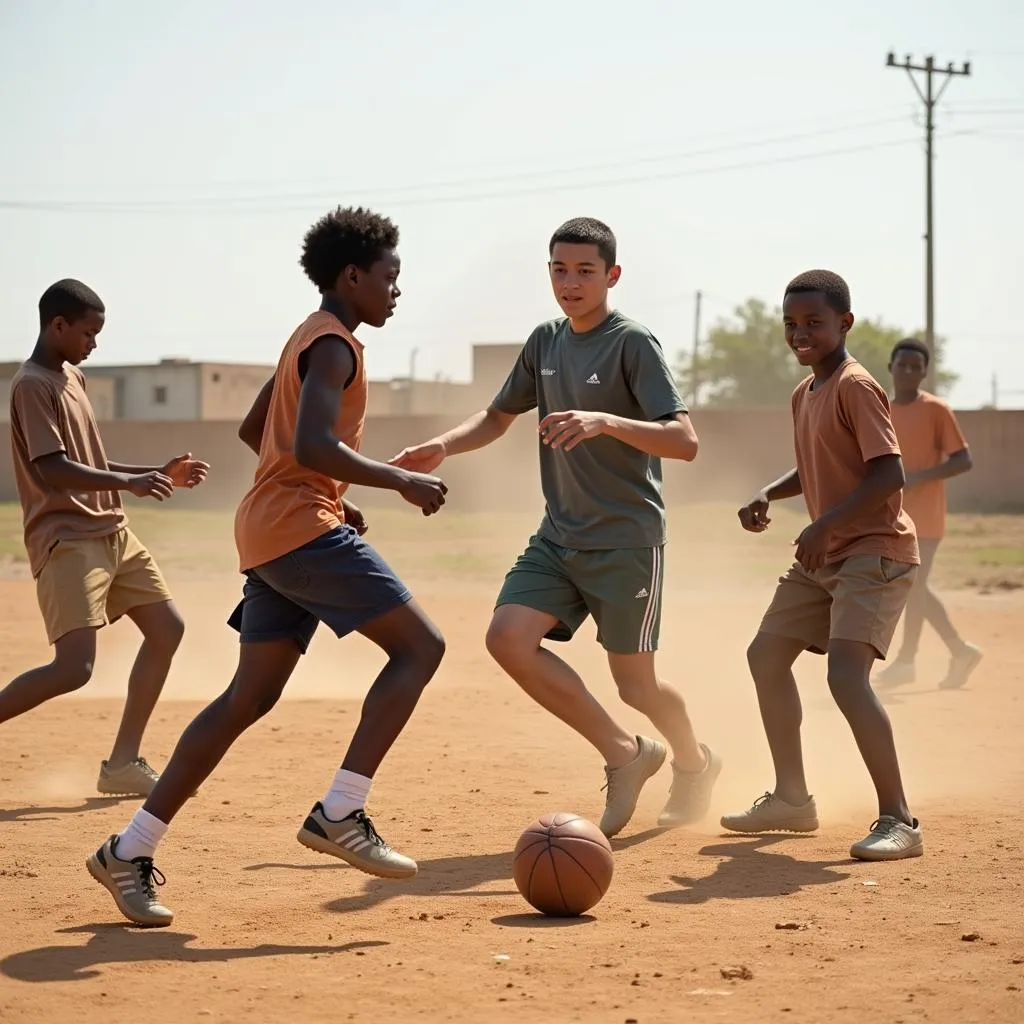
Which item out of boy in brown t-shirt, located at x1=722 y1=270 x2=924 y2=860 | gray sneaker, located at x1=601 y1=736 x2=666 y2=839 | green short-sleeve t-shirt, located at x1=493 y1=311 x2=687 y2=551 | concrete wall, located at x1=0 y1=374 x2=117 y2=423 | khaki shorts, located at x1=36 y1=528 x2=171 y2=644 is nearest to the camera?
boy in brown t-shirt, located at x1=722 y1=270 x2=924 y2=860

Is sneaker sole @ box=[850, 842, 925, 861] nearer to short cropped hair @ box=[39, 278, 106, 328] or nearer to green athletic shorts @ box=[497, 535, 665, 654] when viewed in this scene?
green athletic shorts @ box=[497, 535, 665, 654]

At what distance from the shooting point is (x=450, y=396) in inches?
3086

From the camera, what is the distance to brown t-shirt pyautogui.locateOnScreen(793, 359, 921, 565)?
629 cm

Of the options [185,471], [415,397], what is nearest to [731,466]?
[185,471]

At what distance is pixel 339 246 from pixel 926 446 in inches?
265

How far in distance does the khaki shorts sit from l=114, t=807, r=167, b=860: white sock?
2.10 m

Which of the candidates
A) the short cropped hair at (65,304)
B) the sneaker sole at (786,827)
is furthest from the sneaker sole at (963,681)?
the short cropped hair at (65,304)

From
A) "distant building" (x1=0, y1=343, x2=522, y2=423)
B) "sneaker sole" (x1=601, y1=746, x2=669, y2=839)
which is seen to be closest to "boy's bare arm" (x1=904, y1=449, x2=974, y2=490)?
"sneaker sole" (x1=601, y1=746, x2=669, y2=839)

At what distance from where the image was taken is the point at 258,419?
5691 millimetres

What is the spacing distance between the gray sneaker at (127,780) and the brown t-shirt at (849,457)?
3355 millimetres

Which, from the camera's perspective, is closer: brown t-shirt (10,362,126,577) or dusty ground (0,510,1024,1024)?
dusty ground (0,510,1024,1024)

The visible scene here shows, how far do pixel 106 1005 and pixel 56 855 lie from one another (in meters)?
2.11

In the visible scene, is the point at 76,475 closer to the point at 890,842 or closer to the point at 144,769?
the point at 144,769

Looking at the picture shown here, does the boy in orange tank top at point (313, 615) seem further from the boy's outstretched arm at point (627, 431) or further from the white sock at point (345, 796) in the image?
the boy's outstretched arm at point (627, 431)
